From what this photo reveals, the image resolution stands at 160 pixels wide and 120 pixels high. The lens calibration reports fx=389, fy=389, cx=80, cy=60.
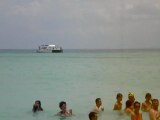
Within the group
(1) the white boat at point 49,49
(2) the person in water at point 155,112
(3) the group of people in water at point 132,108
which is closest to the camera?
(3) the group of people in water at point 132,108

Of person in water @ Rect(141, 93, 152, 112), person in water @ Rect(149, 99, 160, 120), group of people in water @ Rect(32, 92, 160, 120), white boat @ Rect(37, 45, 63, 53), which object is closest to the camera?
group of people in water @ Rect(32, 92, 160, 120)

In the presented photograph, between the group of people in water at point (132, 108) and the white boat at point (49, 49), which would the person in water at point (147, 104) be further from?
the white boat at point (49, 49)

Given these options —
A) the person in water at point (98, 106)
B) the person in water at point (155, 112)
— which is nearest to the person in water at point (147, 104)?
the person in water at point (98, 106)

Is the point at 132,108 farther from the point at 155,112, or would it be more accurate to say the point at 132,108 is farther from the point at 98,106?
the point at 98,106

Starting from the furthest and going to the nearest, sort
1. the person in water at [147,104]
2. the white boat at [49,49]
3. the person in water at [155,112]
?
the white boat at [49,49] → the person in water at [147,104] → the person in water at [155,112]

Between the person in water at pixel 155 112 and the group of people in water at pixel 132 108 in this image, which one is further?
the person in water at pixel 155 112

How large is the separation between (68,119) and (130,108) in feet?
6.71

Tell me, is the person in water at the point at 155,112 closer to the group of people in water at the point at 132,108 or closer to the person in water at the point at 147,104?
the group of people in water at the point at 132,108

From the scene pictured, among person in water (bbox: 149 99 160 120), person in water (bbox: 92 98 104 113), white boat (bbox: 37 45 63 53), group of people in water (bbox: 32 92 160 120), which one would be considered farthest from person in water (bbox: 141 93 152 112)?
white boat (bbox: 37 45 63 53)

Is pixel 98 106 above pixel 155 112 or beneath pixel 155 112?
beneath

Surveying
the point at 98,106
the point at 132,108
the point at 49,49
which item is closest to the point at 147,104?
the point at 132,108

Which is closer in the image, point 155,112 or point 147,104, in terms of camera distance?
point 155,112

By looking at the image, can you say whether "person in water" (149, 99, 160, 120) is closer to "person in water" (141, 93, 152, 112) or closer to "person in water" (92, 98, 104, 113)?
"person in water" (141, 93, 152, 112)

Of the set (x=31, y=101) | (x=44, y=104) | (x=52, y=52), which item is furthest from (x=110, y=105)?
(x=52, y=52)
